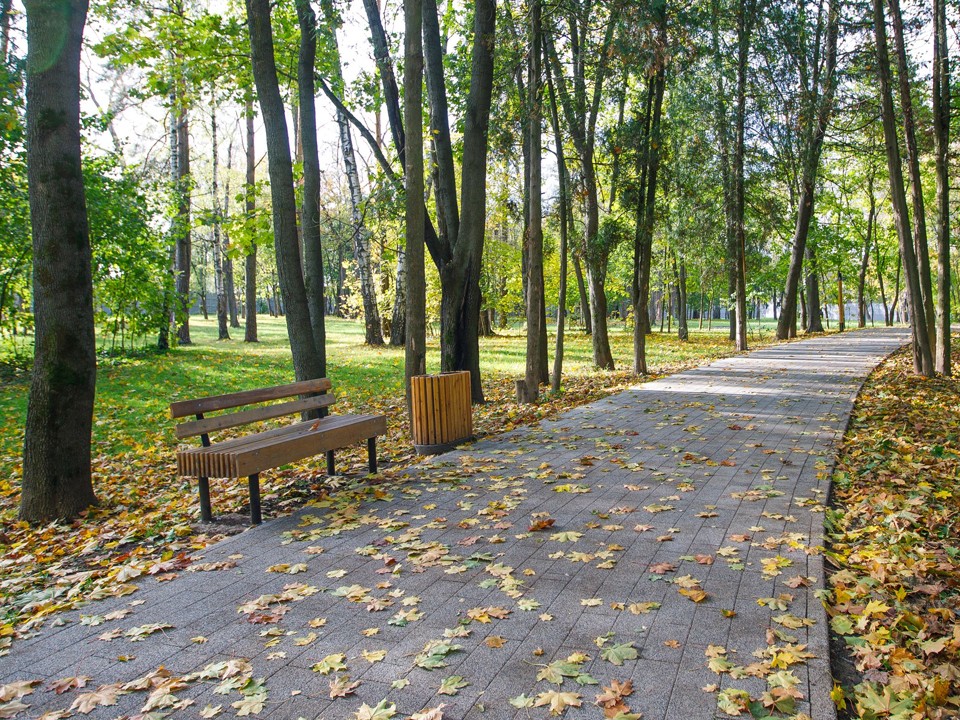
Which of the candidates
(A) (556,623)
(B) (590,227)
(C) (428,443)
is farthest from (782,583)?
(B) (590,227)

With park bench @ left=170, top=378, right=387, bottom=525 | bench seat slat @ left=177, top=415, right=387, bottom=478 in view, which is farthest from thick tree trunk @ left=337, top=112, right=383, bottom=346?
bench seat slat @ left=177, top=415, right=387, bottom=478

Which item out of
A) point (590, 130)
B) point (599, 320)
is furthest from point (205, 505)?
point (590, 130)

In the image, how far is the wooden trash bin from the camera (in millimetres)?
8031

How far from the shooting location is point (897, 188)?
11641mm

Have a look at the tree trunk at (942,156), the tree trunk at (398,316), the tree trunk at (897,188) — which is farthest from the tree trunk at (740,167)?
the tree trunk at (398,316)

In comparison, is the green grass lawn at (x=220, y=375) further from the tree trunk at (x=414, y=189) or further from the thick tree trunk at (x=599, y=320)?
the tree trunk at (x=414, y=189)

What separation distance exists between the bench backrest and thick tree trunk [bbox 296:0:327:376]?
1.99m

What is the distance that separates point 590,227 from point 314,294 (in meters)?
9.32

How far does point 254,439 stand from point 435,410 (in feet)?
8.00

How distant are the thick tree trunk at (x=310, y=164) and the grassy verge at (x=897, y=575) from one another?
6.40 m

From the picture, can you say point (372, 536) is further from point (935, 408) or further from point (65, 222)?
point (935, 408)

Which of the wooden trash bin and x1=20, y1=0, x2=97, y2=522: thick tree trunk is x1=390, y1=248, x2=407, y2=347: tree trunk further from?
x1=20, y1=0, x2=97, y2=522: thick tree trunk

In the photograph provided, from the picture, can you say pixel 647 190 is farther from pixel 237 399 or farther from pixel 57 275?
pixel 57 275

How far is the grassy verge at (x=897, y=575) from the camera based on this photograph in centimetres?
291
